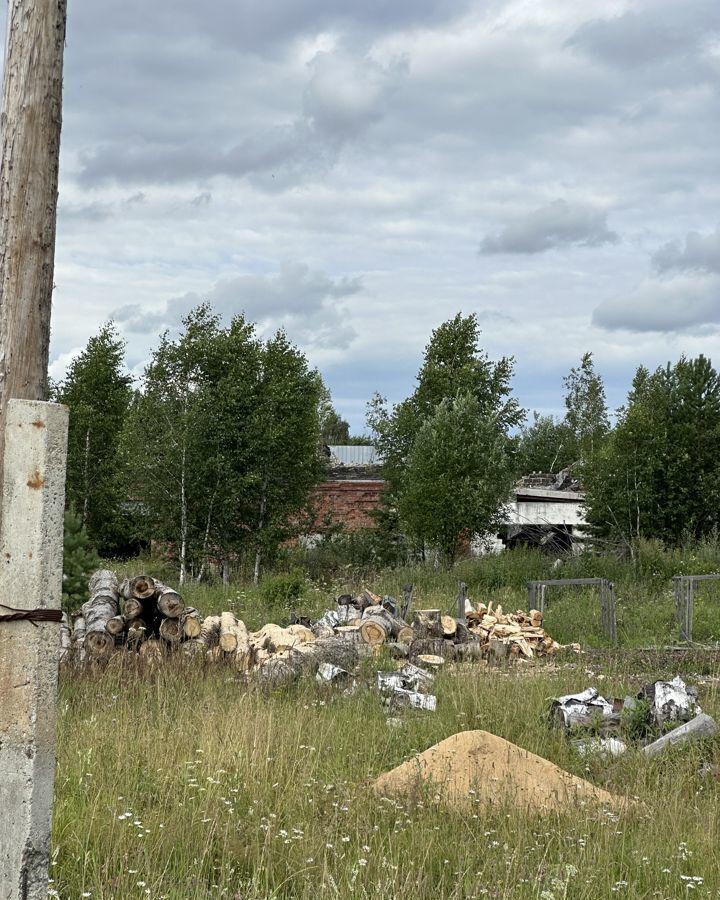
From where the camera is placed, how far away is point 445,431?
82.7 feet

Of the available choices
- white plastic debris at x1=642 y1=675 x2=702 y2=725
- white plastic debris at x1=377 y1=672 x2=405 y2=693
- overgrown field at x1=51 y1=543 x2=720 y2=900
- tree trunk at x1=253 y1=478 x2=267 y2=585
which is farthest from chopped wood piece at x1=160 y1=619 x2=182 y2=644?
tree trunk at x1=253 y1=478 x2=267 y2=585

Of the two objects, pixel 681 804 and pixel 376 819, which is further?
pixel 681 804

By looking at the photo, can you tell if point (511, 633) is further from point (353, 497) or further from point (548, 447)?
point (548, 447)

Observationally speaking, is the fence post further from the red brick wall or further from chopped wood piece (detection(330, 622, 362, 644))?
the red brick wall

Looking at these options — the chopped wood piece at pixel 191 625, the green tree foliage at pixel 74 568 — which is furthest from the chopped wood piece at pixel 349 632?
the green tree foliage at pixel 74 568

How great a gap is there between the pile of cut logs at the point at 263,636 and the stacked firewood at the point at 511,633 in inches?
0.7

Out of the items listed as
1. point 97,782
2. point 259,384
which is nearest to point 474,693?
point 97,782

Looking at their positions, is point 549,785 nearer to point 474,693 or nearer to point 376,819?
point 376,819

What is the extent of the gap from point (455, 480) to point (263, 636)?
12.2 meters

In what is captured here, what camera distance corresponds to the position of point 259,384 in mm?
26672

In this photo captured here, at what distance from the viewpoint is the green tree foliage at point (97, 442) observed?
31.9 meters

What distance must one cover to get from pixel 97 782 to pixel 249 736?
1133 millimetres

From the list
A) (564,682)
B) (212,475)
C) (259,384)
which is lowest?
(564,682)

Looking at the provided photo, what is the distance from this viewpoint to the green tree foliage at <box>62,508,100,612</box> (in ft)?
50.5
